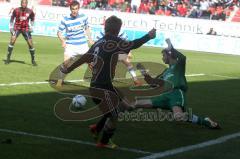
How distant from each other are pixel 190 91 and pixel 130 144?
715cm

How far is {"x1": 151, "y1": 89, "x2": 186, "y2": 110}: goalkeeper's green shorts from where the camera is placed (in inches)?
410

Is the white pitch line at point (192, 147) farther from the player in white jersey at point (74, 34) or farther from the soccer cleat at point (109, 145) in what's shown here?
the player in white jersey at point (74, 34)

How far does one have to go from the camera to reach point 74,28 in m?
15.1

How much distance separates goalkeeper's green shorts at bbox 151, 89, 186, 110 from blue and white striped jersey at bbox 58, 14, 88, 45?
16.3ft

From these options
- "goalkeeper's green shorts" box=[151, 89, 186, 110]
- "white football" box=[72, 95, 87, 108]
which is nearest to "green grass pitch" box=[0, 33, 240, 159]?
"goalkeeper's green shorts" box=[151, 89, 186, 110]

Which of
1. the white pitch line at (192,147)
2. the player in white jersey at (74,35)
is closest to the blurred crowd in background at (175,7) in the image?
the player in white jersey at (74,35)

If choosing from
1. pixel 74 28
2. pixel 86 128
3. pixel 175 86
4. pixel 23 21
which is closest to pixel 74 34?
pixel 74 28

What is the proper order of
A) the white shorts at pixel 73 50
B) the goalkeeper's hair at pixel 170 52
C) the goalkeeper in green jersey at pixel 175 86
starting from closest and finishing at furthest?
1. the goalkeeper in green jersey at pixel 175 86
2. the goalkeeper's hair at pixel 170 52
3. the white shorts at pixel 73 50

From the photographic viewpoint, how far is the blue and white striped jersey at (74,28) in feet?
49.6

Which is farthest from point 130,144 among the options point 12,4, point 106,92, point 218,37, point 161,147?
point 12,4

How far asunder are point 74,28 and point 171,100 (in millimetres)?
5331

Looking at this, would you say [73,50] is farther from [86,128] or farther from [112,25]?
[112,25]

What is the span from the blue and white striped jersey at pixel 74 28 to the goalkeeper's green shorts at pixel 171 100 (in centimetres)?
497

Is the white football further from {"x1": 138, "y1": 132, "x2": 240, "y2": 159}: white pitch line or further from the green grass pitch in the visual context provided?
{"x1": 138, "y1": 132, "x2": 240, "y2": 159}: white pitch line
